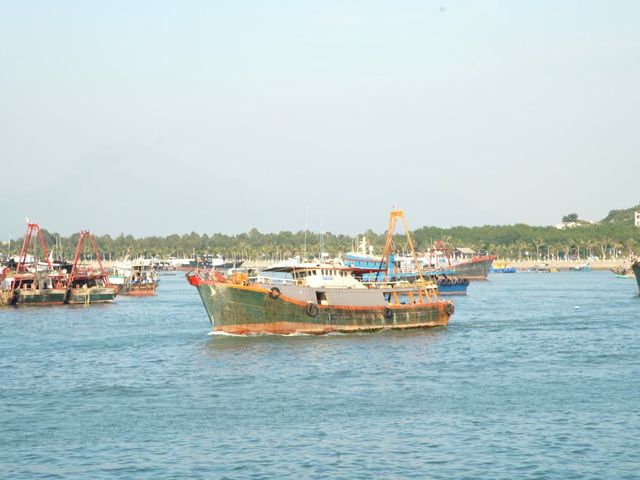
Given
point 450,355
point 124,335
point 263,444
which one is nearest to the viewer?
A: point 263,444

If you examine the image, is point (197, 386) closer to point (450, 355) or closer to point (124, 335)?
point (450, 355)

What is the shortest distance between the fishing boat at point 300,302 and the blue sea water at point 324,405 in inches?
49.3

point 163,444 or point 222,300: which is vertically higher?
point 222,300

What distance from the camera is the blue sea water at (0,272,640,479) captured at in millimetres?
29172

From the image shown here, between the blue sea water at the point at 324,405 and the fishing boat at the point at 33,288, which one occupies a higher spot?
the fishing boat at the point at 33,288

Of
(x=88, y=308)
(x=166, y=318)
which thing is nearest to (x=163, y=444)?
(x=166, y=318)

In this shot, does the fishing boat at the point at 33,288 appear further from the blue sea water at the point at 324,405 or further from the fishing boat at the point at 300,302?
the fishing boat at the point at 300,302

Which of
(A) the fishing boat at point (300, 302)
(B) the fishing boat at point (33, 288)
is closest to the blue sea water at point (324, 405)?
(A) the fishing boat at point (300, 302)

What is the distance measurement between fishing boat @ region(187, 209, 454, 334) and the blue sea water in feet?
4.11

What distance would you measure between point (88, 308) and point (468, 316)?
4095 cm

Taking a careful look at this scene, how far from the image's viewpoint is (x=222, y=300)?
6016 centimetres

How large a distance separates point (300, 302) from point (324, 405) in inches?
903

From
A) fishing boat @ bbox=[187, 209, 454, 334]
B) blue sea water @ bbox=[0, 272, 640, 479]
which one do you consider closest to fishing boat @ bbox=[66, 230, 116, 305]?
blue sea water @ bbox=[0, 272, 640, 479]

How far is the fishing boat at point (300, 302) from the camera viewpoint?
196 ft
